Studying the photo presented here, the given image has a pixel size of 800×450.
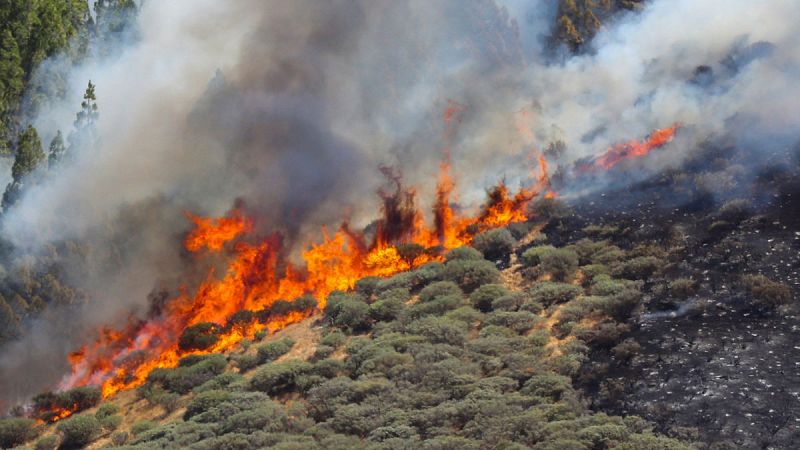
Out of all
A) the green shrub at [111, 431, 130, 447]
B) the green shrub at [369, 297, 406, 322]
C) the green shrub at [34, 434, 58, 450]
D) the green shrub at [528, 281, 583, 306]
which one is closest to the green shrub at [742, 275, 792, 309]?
the green shrub at [528, 281, 583, 306]

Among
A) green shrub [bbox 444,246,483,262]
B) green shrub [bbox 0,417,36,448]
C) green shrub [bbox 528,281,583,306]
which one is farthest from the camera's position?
green shrub [bbox 444,246,483,262]

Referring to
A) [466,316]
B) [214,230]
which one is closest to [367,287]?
[466,316]

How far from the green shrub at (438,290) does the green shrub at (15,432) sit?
14.5 metres

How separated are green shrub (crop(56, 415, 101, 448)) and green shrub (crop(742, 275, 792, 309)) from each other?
21894 mm

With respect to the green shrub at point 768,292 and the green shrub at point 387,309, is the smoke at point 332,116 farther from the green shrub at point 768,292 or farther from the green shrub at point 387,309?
the green shrub at point 768,292

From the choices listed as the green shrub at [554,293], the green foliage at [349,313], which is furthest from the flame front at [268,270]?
the green shrub at [554,293]

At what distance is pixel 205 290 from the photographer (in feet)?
140

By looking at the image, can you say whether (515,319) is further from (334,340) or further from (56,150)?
(56,150)

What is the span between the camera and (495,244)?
1619 inches

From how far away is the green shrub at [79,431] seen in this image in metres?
34.6

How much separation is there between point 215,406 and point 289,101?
17305mm

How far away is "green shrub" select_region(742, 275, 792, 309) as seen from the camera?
32.1m

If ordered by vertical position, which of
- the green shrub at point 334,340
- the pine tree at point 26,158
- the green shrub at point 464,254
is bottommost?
the green shrub at point 334,340

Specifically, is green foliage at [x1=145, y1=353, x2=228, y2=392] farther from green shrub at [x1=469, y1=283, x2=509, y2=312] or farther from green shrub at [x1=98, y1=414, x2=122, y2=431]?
Result: green shrub at [x1=469, y1=283, x2=509, y2=312]
